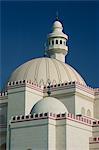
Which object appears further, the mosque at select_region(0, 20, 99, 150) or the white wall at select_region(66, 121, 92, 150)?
the mosque at select_region(0, 20, 99, 150)

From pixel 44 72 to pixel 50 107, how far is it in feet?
38.4

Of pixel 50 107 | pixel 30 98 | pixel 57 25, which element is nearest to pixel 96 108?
pixel 30 98

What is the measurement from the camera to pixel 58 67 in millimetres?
59656

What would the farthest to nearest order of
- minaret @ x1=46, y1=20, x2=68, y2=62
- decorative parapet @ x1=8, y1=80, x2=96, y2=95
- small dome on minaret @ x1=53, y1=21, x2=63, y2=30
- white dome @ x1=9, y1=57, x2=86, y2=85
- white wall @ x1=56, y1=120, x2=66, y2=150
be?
small dome on minaret @ x1=53, y1=21, x2=63, y2=30, minaret @ x1=46, y1=20, x2=68, y2=62, white dome @ x1=9, y1=57, x2=86, y2=85, decorative parapet @ x1=8, y1=80, x2=96, y2=95, white wall @ x1=56, y1=120, x2=66, y2=150

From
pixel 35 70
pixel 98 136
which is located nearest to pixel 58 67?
pixel 35 70

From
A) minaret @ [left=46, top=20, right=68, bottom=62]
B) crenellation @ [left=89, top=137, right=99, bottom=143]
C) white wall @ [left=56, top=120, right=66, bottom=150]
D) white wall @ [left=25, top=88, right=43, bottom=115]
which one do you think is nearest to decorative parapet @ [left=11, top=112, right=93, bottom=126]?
white wall @ [left=56, top=120, right=66, bottom=150]

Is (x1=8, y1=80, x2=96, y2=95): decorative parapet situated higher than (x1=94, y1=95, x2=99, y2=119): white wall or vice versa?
(x1=8, y1=80, x2=96, y2=95): decorative parapet

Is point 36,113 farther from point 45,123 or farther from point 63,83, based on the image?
point 63,83

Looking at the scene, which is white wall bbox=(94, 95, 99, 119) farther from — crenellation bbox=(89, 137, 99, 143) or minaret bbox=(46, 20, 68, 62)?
minaret bbox=(46, 20, 68, 62)

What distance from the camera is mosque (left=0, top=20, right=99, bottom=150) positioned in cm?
4597

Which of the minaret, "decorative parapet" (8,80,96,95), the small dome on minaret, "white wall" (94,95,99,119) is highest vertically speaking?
the small dome on minaret

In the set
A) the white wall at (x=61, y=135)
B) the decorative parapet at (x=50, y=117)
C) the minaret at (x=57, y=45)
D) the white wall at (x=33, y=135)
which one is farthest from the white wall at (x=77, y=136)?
the minaret at (x=57, y=45)

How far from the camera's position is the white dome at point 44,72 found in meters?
58.1

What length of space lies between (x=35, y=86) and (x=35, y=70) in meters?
4.98
